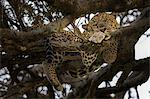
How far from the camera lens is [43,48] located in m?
2.10

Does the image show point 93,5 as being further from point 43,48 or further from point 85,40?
point 43,48

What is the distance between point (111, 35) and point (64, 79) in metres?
1.33

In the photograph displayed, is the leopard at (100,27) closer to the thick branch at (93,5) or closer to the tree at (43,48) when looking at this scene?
the tree at (43,48)

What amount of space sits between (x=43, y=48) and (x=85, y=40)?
0.27 meters

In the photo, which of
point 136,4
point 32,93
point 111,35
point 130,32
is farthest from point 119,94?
point 136,4

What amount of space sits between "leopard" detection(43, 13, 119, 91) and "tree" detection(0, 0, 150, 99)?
0.06 metres

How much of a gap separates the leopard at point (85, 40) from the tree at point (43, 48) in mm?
62

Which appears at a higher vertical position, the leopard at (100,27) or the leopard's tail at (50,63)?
the leopard at (100,27)

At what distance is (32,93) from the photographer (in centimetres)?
388

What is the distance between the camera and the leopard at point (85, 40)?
6.41ft

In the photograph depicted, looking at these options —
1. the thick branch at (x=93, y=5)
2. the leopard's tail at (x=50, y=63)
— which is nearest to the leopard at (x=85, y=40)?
the leopard's tail at (x=50, y=63)

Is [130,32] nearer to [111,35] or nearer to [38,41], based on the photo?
[111,35]

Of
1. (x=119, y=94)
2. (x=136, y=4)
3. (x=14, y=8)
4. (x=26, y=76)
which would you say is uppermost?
(x=14, y=8)

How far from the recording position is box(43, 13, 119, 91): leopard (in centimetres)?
196
